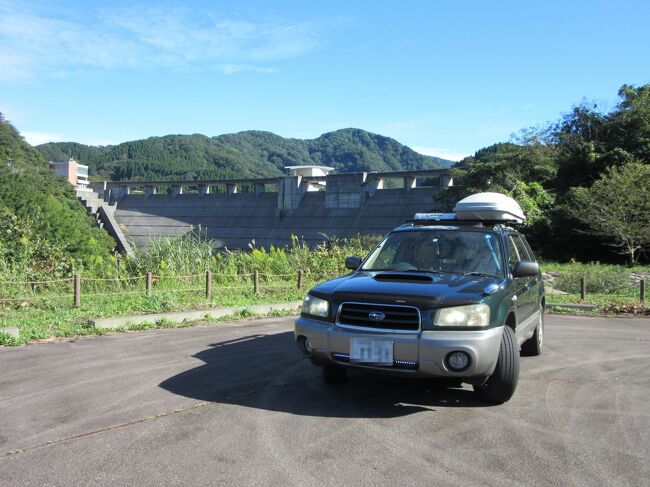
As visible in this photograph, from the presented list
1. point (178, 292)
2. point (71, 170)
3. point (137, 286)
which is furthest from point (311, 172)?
point (71, 170)

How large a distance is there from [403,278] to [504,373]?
117 centimetres

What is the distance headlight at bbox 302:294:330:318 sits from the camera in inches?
188

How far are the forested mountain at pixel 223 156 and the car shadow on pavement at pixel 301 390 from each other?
340ft

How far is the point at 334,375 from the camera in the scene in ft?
17.4

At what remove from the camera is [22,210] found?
31.1 m

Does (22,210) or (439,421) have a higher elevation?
(22,210)

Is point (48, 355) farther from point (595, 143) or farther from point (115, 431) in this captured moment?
point (595, 143)

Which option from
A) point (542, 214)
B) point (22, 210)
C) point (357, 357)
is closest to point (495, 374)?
point (357, 357)

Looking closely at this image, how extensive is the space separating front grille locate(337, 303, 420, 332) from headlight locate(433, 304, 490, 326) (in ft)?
0.62

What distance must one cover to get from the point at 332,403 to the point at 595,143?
99.9ft

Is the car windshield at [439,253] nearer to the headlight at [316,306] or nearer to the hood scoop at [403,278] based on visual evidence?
the hood scoop at [403,278]

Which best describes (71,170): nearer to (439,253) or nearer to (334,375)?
(334,375)

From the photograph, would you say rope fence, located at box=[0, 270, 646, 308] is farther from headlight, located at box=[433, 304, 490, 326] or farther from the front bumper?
headlight, located at box=[433, 304, 490, 326]

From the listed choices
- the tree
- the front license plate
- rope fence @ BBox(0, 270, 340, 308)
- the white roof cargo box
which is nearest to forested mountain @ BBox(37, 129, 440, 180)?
the tree
